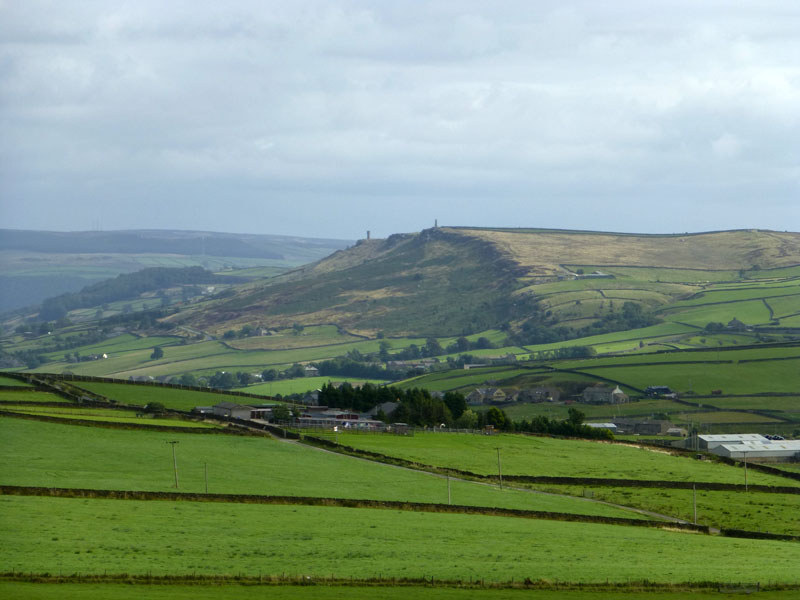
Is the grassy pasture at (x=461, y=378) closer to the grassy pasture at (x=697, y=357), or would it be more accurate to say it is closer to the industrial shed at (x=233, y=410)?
the grassy pasture at (x=697, y=357)

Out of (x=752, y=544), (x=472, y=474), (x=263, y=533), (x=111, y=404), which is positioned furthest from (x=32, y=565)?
(x=111, y=404)

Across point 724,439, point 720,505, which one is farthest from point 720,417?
point 720,505

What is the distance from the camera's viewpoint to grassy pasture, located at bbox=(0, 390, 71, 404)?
105m

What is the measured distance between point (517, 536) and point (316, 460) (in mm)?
28522

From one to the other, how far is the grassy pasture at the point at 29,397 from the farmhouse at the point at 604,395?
8073cm

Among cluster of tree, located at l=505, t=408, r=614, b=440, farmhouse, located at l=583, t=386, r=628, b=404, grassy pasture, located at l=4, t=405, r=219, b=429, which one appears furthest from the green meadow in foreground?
farmhouse, located at l=583, t=386, r=628, b=404

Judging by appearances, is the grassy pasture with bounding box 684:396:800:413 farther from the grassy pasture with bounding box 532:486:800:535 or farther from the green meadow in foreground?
the green meadow in foreground

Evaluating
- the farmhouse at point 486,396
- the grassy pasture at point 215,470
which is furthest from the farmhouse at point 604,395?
the grassy pasture at point 215,470

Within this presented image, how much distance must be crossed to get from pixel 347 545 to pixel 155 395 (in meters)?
79.6

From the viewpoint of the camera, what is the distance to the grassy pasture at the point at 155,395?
119981 millimetres

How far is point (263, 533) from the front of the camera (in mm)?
52344

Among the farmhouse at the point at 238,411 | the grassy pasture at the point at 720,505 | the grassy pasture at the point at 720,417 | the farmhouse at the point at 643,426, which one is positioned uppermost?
the farmhouse at the point at 238,411

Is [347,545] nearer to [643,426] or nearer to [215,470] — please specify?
[215,470]

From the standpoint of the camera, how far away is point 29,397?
354ft
